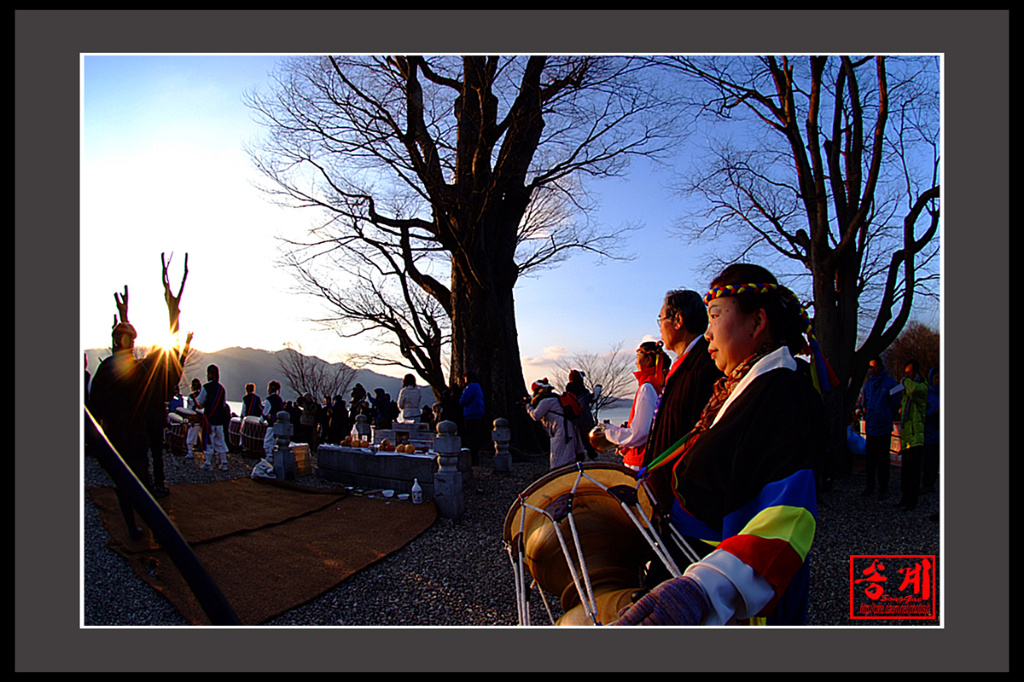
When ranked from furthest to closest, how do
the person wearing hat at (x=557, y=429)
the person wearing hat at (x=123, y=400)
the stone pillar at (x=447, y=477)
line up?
the person wearing hat at (x=557, y=429)
the stone pillar at (x=447, y=477)
the person wearing hat at (x=123, y=400)

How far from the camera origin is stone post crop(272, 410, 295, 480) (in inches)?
321

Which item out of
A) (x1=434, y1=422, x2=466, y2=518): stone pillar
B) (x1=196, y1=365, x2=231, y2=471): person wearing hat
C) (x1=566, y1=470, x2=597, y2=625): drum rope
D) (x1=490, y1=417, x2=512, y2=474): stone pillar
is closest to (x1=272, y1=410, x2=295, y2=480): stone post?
(x1=196, y1=365, x2=231, y2=471): person wearing hat

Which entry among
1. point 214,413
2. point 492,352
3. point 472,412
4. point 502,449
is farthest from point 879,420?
point 214,413

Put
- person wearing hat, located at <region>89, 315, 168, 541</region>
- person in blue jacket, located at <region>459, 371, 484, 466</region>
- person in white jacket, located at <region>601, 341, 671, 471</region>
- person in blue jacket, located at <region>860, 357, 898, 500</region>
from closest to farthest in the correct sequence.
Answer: person in white jacket, located at <region>601, 341, 671, 471</region>
person wearing hat, located at <region>89, 315, 168, 541</region>
person in blue jacket, located at <region>860, 357, 898, 500</region>
person in blue jacket, located at <region>459, 371, 484, 466</region>

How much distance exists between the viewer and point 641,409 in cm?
312

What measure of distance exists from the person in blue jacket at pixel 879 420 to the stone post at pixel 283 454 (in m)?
8.24

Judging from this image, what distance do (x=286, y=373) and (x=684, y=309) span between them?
29.1 m

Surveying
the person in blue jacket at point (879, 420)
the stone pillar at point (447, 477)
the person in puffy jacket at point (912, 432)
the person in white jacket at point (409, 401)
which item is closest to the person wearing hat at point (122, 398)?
the stone pillar at point (447, 477)

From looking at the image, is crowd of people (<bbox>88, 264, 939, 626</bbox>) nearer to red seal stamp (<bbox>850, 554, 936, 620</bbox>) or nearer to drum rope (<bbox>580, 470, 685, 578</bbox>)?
drum rope (<bbox>580, 470, 685, 578</bbox>)

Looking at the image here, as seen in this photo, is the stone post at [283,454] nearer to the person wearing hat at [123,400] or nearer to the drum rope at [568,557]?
the person wearing hat at [123,400]

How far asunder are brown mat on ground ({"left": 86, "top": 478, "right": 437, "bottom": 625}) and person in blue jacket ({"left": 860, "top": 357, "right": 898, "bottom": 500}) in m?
5.84

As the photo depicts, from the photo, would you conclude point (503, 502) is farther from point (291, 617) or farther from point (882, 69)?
point (882, 69)

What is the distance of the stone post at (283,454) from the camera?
816 cm
